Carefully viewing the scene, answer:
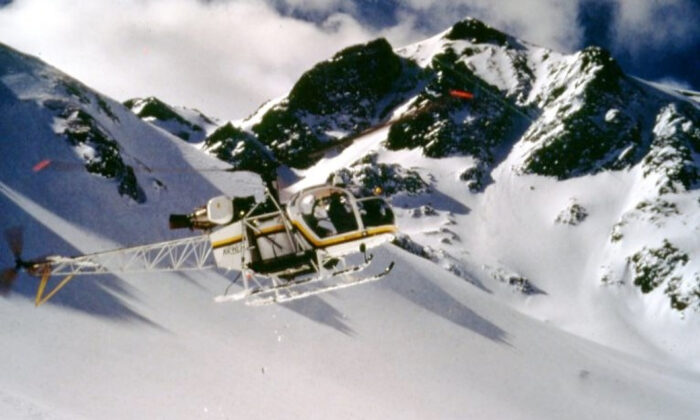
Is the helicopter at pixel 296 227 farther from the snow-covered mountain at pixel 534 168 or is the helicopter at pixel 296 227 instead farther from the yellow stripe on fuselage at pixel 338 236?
the snow-covered mountain at pixel 534 168

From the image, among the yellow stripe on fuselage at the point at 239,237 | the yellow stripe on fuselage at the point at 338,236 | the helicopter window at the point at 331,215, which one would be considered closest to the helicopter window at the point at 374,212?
the yellow stripe on fuselage at the point at 338,236

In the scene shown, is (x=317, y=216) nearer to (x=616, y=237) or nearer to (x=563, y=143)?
(x=616, y=237)

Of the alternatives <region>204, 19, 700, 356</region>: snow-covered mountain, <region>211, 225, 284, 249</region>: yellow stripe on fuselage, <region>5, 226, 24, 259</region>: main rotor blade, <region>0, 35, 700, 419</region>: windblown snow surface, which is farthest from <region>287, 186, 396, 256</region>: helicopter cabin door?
<region>204, 19, 700, 356</region>: snow-covered mountain

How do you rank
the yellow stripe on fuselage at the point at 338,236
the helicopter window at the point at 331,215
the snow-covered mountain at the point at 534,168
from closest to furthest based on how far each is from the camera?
the yellow stripe on fuselage at the point at 338,236, the helicopter window at the point at 331,215, the snow-covered mountain at the point at 534,168

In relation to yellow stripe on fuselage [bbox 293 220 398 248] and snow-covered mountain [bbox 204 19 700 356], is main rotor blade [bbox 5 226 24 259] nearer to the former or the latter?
yellow stripe on fuselage [bbox 293 220 398 248]

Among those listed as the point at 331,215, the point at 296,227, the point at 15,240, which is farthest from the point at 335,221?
the point at 15,240

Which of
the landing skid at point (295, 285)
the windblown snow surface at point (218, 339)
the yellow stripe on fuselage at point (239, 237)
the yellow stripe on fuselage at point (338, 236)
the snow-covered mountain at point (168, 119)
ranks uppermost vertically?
the yellow stripe on fuselage at point (338, 236)

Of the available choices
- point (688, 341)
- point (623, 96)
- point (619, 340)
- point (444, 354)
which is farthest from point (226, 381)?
point (623, 96)
